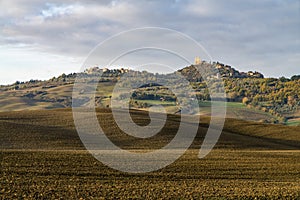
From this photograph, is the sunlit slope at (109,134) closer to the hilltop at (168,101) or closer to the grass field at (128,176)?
the grass field at (128,176)

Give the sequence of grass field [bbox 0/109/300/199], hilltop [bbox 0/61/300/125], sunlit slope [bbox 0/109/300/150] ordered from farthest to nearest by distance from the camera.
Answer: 1. hilltop [bbox 0/61/300/125]
2. sunlit slope [bbox 0/109/300/150]
3. grass field [bbox 0/109/300/199]

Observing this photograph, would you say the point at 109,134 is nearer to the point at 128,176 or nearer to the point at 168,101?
the point at 128,176

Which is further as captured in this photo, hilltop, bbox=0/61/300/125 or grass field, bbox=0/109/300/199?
hilltop, bbox=0/61/300/125

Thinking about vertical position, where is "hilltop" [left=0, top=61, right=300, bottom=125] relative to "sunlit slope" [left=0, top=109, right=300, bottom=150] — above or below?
above

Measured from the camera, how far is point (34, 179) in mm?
23328

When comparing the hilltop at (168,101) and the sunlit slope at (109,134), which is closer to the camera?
the sunlit slope at (109,134)

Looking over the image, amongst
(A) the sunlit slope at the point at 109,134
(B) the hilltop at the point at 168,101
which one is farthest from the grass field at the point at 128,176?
(B) the hilltop at the point at 168,101

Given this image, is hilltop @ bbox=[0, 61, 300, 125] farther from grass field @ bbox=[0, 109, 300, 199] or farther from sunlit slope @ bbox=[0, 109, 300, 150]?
grass field @ bbox=[0, 109, 300, 199]

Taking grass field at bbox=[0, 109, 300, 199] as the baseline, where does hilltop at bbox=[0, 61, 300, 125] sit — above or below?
above

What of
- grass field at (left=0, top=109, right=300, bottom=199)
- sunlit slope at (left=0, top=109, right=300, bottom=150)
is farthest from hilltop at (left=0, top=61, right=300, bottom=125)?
grass field at (left=0, top=109, right=300, bottom=199)

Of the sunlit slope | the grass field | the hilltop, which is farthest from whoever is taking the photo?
the hilltop

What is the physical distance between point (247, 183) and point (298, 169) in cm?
1138

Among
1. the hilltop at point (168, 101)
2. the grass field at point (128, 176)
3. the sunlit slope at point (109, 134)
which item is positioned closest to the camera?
the grass field at point (128, 176)

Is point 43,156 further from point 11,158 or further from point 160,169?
point 160,169
